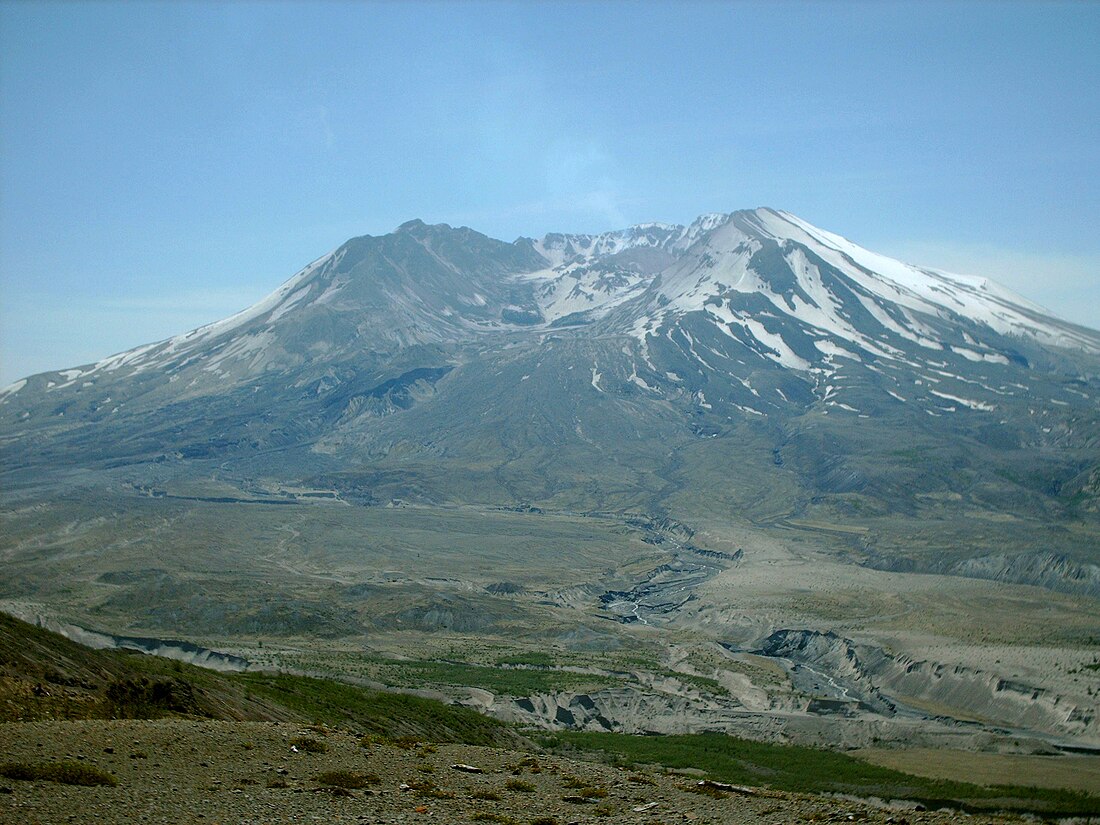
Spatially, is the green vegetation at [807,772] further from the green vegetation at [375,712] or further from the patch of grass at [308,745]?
the patch of grass at [308,745]

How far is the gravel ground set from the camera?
1252cm

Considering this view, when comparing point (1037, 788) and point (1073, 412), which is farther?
point (1073, 412)

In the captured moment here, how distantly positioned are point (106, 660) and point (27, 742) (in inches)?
416

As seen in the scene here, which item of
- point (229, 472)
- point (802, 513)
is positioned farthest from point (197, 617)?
point (229, 472)

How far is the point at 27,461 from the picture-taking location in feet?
580

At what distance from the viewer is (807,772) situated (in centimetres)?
3391

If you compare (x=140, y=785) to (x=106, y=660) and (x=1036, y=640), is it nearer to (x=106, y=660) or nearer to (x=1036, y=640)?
(x=106, y=660)

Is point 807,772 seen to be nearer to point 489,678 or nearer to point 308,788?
point 489,678

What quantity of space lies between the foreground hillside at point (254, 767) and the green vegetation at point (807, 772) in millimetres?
9527

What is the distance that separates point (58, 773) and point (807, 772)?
90.3 feet

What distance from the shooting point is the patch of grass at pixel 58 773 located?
41.2 ft

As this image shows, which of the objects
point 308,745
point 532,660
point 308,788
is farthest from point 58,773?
point 532,660

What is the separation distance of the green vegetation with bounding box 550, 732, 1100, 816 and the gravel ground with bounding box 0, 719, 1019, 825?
41.4 ft

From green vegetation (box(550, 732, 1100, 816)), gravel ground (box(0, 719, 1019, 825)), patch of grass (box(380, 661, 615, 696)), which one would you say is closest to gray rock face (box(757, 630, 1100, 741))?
patch of grass (box(380, 661, 615, 696))
